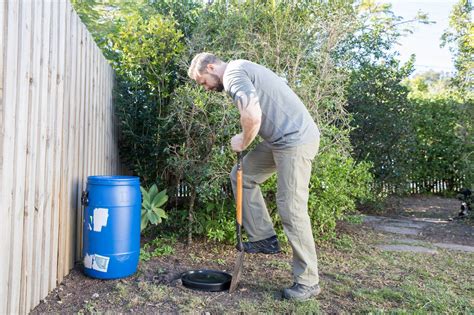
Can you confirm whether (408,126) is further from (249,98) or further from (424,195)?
(249,98)

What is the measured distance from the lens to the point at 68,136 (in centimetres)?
297

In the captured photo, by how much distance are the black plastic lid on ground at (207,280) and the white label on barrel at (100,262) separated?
0.53 m

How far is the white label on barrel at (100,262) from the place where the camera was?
2900mm

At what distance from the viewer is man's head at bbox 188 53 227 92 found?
2.79 meters

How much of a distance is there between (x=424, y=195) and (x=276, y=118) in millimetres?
8001

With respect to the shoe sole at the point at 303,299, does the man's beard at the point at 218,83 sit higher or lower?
higher

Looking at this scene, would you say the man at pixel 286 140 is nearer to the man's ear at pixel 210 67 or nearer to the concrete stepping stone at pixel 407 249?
the man's ear at pixel 210 67

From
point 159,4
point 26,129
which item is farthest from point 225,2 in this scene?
point 26,129

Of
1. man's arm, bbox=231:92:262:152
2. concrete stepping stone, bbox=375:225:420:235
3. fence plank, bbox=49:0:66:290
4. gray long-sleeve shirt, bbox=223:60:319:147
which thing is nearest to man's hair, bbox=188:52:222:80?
gray long-sleeve shirt, bbox=223:60:319:147

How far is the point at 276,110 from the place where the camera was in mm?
2719

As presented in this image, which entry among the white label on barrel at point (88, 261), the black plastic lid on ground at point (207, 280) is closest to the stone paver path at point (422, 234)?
the black plastic lid on ground at point (207, 280)

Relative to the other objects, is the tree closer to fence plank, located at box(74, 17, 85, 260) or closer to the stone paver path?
the stone paver path

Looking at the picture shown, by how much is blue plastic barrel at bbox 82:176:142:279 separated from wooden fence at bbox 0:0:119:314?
0.60 ft

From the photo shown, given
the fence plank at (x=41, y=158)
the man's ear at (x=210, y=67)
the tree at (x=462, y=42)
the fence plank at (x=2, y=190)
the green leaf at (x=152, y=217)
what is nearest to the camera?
the fence plank at (x=2, y=190)
